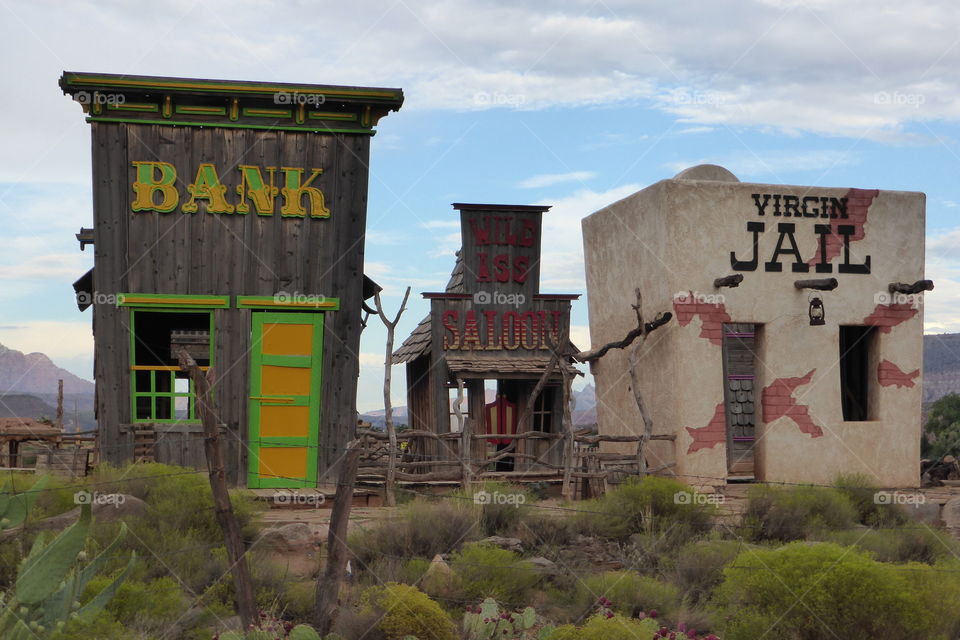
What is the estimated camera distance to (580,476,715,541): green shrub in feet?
41.4

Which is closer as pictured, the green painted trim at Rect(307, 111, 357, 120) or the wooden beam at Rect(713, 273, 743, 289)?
the green painted trim at Rect(307, 111, 357, 120)

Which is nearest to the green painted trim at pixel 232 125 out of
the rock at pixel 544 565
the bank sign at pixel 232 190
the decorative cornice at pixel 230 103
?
the decorative cornice at pixel 230 103

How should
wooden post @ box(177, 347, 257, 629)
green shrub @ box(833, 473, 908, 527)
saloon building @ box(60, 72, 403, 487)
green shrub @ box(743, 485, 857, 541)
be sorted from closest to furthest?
wooden post @ box(177, 347, 257, 629) < green shrub @ box(743, 485, 857, 541) < green shrub @ box(833, 473, 908, 527) < saloon building @ box(60, 72, 403, 487)

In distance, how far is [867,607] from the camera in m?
8.30

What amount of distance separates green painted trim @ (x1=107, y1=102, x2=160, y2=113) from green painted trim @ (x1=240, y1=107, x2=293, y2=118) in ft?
4.12

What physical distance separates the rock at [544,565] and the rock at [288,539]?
2597 millimetres

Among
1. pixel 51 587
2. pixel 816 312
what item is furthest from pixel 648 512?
pixel 51 587

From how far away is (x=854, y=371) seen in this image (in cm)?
1900

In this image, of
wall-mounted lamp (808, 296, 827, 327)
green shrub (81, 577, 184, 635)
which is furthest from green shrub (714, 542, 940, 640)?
wall-mounted lamp (808, 296, 827, 327)

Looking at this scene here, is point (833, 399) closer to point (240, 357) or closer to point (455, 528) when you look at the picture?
point (455, 528)

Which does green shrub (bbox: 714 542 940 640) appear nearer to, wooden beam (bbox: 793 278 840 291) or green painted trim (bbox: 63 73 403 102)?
wooden beam (bbox: 793 278 840 291)

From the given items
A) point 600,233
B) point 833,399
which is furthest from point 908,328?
point 600,233

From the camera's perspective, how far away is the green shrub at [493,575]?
9781 mm

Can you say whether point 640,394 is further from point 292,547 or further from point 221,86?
point 221,86
